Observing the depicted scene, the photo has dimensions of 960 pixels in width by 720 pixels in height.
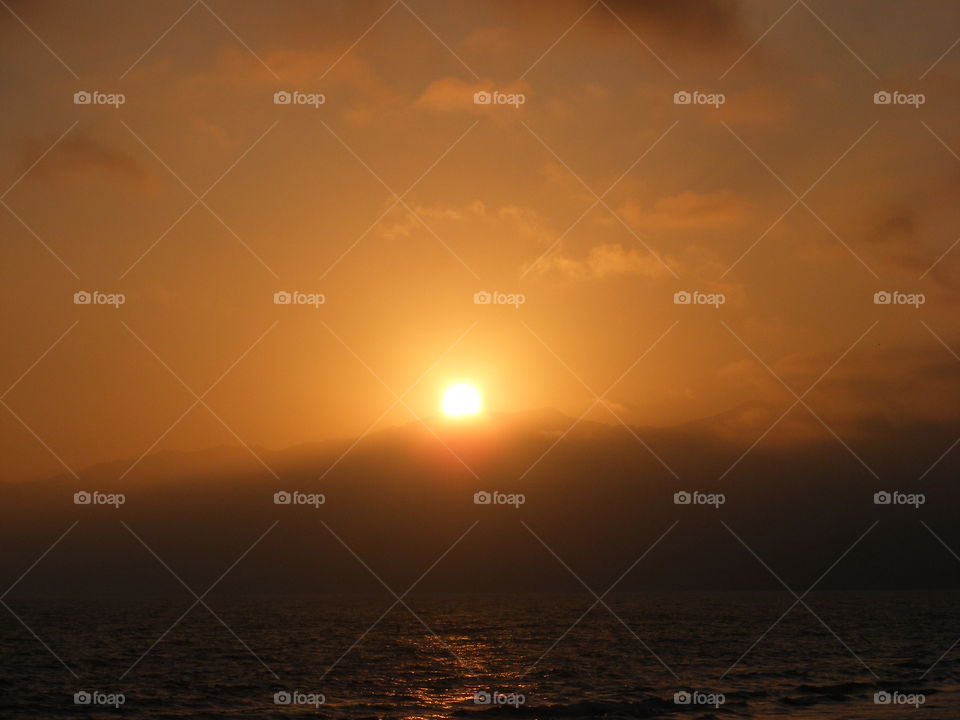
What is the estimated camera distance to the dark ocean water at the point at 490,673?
122 ft

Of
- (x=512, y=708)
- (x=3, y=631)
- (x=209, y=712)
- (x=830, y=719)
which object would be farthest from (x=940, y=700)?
(x=3, y=631)

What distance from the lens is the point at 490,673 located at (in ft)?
165

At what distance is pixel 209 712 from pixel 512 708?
12418 millimetres

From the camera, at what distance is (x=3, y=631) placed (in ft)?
308

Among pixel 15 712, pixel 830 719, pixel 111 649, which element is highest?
pixel 111 649

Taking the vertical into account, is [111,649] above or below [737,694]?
above

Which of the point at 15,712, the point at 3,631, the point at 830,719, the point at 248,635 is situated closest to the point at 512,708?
the point at 830,719

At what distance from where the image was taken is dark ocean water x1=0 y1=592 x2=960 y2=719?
37.1m

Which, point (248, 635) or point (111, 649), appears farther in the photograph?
point (248, 635)

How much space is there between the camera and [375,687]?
45219mm

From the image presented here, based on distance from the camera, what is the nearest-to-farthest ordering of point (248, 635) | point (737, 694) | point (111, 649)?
point (737, 694) < point (111, 649) < point (248, 635)

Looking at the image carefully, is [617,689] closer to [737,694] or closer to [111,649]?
[737,694]

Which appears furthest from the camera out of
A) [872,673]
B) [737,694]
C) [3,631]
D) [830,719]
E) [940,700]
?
[3,631]

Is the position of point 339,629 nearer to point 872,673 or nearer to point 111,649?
point 111,649
